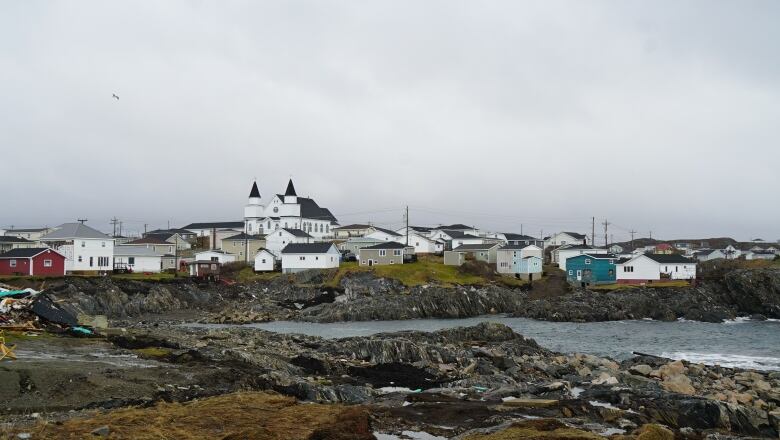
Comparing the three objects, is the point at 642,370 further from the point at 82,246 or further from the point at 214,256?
the point at 214,256

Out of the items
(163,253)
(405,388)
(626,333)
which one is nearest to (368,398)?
(405,388)

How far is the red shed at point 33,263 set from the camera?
196 feet

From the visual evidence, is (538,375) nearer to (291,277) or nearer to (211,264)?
(291,277)

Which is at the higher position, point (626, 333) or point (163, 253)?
point (163, 253)

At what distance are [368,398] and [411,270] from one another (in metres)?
53.9

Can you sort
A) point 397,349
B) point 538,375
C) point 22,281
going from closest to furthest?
1. point 538,375
2. point 397,349
3. point 22,281

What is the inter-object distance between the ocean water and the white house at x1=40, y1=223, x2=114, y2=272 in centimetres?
2510

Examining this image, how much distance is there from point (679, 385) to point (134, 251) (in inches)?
2715

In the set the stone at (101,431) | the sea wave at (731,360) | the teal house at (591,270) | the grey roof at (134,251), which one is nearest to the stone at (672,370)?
the sea wave at (731,360)

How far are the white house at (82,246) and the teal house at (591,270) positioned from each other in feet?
177

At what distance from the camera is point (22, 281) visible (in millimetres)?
54688

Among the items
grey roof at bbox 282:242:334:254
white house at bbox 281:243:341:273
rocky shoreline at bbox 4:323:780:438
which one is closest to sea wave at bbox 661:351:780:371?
rocky shoreline at bbox 4:323:780:438

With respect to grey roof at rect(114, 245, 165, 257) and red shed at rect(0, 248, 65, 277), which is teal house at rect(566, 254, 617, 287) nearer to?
grey roof at rect(114, 245, 165, 257)

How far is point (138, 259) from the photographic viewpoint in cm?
7612
